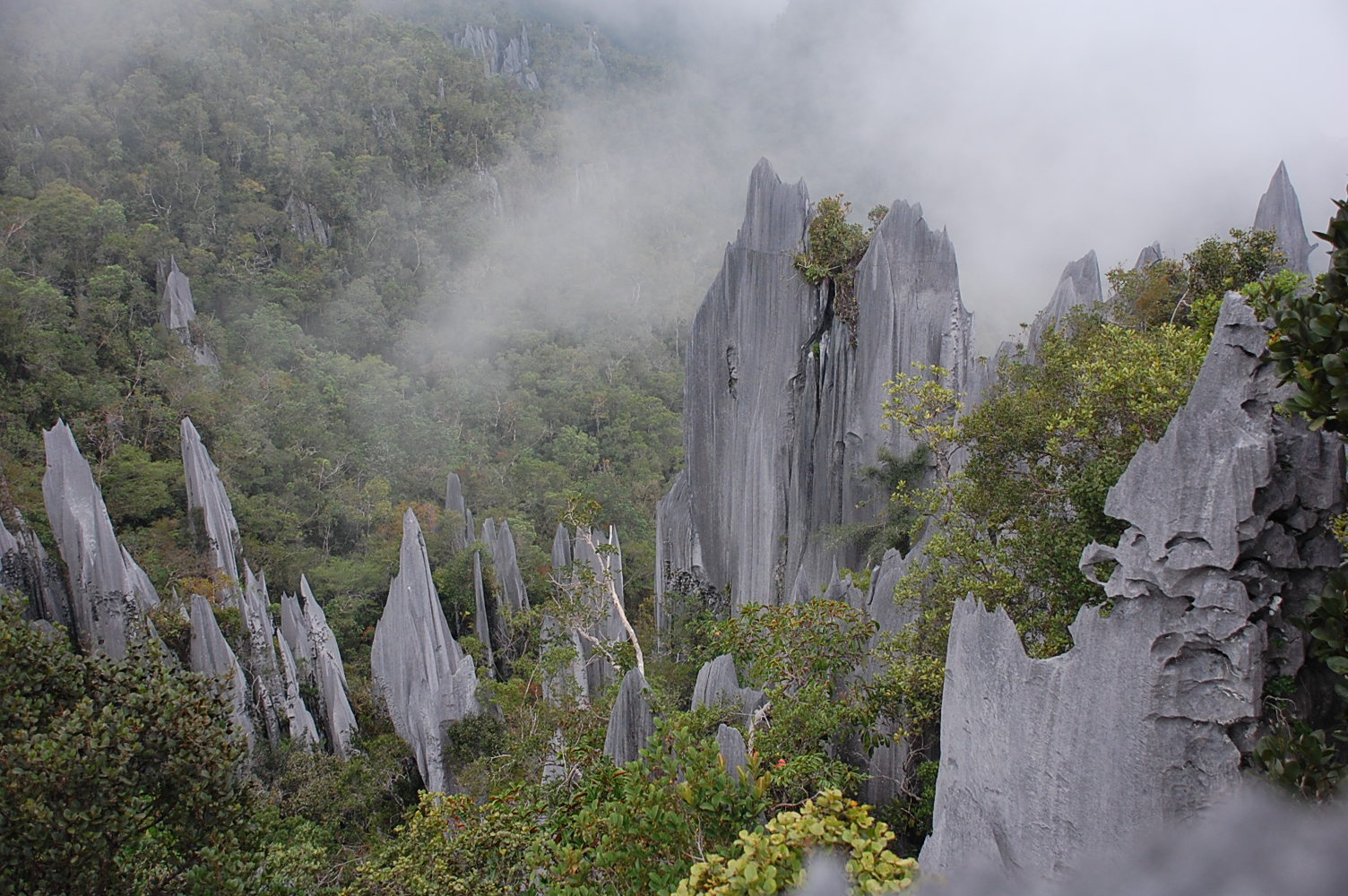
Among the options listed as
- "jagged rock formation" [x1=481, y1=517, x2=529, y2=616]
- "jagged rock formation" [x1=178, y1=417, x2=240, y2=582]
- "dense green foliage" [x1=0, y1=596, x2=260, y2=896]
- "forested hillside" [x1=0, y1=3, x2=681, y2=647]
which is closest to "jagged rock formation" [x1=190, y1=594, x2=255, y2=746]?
"forested hillside" [x1=0, y1=3, x2=681, y2=647]

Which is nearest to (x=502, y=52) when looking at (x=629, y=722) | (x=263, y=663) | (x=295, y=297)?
(x=295, y=297)

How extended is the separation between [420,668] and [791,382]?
11379mm

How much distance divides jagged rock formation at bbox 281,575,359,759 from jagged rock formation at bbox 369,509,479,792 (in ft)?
3.44

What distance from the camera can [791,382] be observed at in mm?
14367

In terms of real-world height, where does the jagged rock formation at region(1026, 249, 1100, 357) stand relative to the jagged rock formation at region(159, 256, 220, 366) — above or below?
below

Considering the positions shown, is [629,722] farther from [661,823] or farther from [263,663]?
[263,663]

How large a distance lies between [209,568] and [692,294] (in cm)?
4234

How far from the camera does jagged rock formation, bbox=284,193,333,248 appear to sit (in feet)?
159

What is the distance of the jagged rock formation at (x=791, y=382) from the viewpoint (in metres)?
13.3

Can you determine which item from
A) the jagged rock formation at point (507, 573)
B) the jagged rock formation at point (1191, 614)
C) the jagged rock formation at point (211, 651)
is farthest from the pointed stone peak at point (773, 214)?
the jagged rock formation at point (507, 573)

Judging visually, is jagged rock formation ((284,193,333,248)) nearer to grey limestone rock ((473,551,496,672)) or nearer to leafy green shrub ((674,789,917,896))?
grey limestone rock ((473,551,496,672))

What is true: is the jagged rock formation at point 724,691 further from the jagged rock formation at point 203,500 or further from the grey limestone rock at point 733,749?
the jagged rock formation at point 203,500

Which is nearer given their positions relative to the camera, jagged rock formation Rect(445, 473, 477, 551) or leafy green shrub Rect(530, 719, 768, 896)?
leafy green shrub Rect(530, 719, 768, 896)

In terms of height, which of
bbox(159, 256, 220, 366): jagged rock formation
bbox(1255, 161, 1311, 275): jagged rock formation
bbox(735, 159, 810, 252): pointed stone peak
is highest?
bbox(159, 256, 220, 366): jagged rock formation
